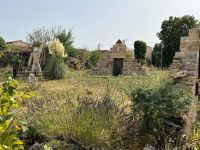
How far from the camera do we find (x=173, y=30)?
116 ft

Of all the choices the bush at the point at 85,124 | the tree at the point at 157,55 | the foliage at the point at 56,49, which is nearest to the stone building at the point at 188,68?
the bush at the point at 85,124

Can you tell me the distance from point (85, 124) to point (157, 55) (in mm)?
29378

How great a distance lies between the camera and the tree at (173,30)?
34.0m

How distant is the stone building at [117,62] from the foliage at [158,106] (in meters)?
15.7

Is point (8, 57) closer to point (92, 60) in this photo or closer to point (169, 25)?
point (92, 60)

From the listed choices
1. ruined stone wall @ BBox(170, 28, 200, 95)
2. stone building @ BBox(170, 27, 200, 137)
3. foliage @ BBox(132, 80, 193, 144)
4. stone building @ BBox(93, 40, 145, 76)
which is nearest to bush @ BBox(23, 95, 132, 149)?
foliage @ BBox(132, 80, 193, 144)

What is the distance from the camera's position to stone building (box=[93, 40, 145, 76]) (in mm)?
22062

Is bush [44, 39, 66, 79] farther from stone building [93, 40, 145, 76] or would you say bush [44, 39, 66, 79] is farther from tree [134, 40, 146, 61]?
tree [134, 40, 146, 61]

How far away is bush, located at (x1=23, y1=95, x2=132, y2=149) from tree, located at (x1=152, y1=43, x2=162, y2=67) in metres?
27.3

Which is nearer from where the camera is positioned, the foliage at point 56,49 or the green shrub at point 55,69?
the green shrub at point 55,69

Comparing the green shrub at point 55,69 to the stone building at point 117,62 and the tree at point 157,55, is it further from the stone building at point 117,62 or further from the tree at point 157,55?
the tree at point 157,55

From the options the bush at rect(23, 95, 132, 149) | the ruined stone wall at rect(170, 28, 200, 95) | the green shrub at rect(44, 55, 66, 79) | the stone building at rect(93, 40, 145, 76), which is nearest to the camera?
the bush at rect(23, 95, 132, 149)

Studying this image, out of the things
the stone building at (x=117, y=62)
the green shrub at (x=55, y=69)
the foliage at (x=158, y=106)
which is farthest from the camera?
the stone building at (x=117, y=62)

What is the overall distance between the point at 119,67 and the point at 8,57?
7622 mm
